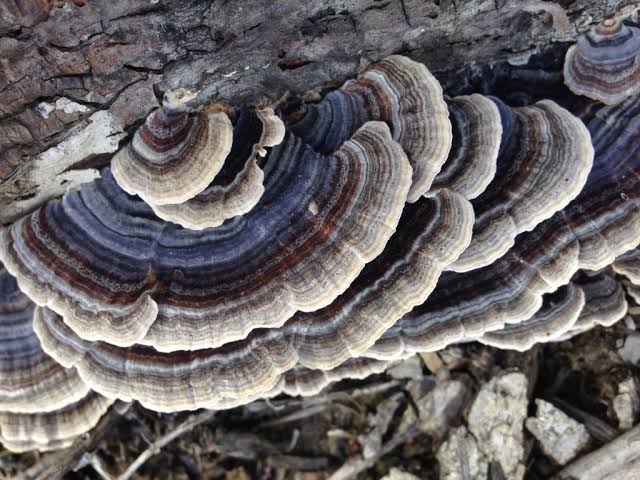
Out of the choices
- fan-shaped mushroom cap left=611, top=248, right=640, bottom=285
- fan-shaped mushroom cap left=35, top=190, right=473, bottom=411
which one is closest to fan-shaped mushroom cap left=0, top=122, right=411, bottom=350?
fan-shaped mushroom cap left=35, top=190, right=473, bottom=411

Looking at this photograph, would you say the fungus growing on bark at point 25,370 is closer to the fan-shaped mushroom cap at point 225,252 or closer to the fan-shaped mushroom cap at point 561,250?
the fan-shaped mushroom cap at point 225,252

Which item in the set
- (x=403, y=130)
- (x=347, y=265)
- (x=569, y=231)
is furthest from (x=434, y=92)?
(x=569, y=231)

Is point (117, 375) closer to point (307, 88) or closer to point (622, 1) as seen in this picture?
point (307, 88)

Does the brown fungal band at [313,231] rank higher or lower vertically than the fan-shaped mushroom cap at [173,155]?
lower

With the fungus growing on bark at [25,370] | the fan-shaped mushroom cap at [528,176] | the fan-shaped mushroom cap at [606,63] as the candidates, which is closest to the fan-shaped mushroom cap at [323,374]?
the fan-shaped mushroom cap at [528,176]

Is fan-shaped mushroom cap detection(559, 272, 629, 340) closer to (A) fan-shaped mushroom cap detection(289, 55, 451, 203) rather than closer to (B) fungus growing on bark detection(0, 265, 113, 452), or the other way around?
(A) fan-shaped mushroom cap detection(289, 55, 451, 203)
